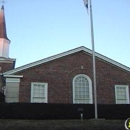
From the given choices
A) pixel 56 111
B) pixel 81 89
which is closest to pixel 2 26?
pixel 81 89

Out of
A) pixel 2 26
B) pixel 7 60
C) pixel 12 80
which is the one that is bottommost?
pixel 12 80

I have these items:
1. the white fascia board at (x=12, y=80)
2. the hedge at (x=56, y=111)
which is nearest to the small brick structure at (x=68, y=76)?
the white fascia board at (x=12, y=80)

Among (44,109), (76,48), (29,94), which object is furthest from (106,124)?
(76,48)

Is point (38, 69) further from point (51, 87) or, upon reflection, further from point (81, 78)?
point (81, 78)

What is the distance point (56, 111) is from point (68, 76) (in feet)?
15.8

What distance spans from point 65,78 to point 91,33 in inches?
254

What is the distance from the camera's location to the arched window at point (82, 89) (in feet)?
84.0

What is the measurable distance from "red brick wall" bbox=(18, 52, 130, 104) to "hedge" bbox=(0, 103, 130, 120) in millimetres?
2708

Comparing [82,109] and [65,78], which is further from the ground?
[65,78]

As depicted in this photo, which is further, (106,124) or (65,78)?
(65,78)

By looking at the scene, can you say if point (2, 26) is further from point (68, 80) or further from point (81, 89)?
point (81, 89)

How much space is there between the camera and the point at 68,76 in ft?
85.3

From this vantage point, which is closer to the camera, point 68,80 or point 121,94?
point 68,80

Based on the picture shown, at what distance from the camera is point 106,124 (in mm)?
18906
